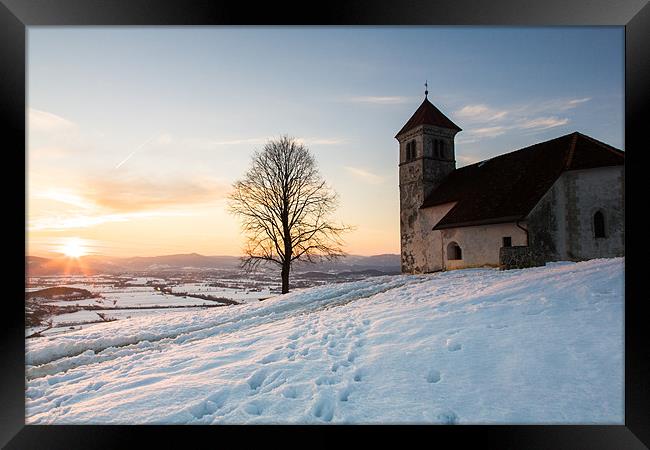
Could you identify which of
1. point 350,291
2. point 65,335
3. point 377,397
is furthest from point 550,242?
point 65,335

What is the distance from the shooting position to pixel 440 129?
24609 mm

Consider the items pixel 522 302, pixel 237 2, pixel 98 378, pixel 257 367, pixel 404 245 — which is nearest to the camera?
pixel 237 2

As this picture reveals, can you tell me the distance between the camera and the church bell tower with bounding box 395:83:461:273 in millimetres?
23594

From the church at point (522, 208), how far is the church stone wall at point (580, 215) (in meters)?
0.03

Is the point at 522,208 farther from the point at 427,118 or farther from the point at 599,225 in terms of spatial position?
the point at 427,118

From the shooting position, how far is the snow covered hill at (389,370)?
12.0 feet

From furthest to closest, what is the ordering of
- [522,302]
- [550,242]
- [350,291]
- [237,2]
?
[550,242] < [350,291] < [522,302] < [237,2]

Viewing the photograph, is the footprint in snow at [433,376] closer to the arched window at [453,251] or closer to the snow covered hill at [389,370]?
the snow covered hill at [389,370]

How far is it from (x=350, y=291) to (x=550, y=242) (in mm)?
8186

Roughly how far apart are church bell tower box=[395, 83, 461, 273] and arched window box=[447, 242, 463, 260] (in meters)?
3.88

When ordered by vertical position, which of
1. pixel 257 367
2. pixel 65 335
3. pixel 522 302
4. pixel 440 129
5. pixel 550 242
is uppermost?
pixel 440 129

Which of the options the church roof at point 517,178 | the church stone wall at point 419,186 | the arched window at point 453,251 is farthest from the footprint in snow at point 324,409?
the church stone wall at point 419,186

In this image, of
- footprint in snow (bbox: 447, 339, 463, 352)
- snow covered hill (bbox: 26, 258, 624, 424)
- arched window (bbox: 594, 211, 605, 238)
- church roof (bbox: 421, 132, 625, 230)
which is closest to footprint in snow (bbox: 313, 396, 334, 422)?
snow covered hill (bbox: 26, 258, 624, 424)
